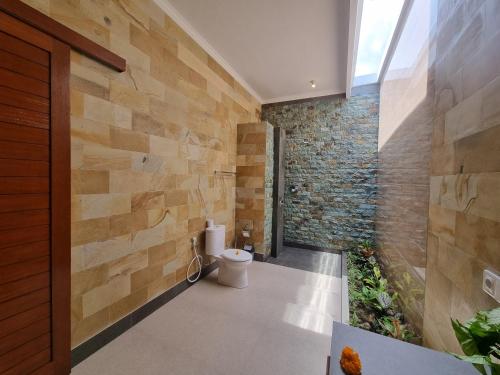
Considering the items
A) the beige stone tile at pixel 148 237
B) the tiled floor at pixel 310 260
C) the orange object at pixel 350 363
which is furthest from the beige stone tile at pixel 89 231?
the tiled floor at pixel 310 260

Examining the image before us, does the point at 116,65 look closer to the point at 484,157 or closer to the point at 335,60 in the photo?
the point at 484,157

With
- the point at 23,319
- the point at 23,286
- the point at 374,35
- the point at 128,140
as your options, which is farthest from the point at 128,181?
the point at 374,35

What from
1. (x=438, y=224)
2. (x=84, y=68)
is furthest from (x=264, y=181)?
(x=84, y=68)

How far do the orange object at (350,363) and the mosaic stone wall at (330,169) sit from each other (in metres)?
3.30

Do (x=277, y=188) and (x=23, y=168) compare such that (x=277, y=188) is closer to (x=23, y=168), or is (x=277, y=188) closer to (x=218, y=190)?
(x=218, y=190)

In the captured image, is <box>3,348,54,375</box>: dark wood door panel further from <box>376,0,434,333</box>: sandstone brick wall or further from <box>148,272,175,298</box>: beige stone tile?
<box>376,0,434,333</box>: sandstone brick wall

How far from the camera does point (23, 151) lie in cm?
121

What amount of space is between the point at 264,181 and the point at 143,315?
7.72ft

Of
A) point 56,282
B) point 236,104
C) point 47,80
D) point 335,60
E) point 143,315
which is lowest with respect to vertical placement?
point 143,315

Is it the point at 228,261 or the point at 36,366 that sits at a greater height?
the point at 228,261

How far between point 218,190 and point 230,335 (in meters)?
1.80

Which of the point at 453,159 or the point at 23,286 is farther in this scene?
the point at 453,159

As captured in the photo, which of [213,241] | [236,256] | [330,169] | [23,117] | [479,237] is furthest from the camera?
[330,169]

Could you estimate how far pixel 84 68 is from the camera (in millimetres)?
1485
